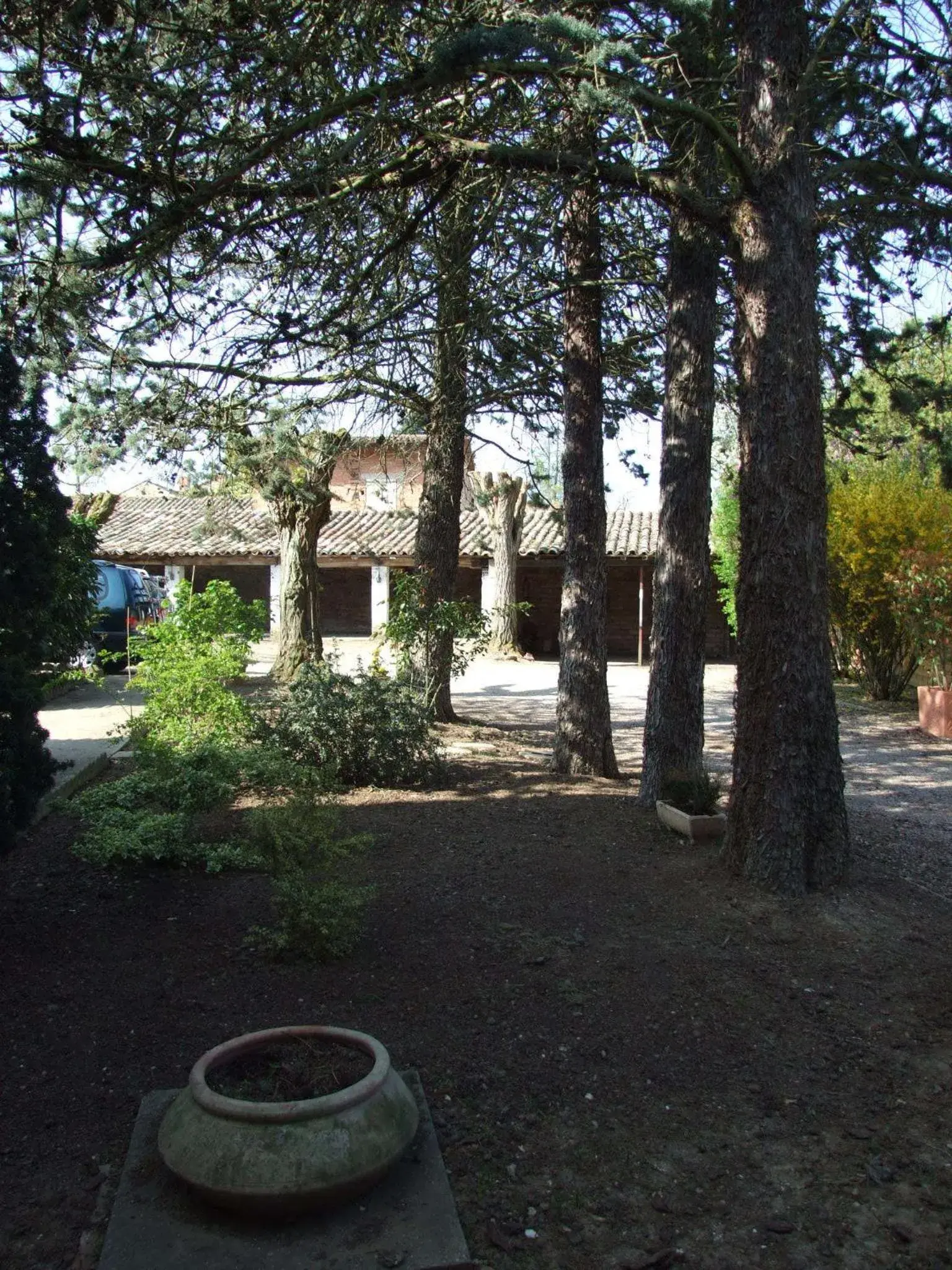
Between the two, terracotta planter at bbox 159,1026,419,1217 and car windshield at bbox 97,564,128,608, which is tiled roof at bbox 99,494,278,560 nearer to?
car windshield at bbox 97,564,128,608

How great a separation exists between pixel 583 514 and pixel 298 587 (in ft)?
27.1

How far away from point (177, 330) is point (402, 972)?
181 inches

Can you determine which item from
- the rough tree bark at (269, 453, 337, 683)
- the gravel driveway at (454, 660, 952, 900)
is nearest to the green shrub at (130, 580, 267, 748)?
the gravel driveway at (454, 660, 952, 900)

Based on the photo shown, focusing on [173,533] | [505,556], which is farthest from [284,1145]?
[173,533]

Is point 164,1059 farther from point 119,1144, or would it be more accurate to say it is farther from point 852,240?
point 852,240

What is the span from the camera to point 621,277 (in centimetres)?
853

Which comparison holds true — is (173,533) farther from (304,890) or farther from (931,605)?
(304,890)

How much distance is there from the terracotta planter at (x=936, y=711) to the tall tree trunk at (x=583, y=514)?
669 centimetres

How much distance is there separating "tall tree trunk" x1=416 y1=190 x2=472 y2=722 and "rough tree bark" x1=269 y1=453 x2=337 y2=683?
3.56m

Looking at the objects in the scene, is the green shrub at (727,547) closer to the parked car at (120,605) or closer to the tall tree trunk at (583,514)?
the parked car at (120,605)

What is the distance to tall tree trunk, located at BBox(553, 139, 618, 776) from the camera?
8.10 metres

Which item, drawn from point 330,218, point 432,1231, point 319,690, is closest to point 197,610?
point 319,690

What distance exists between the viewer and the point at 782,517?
Answer: 16.7 feet

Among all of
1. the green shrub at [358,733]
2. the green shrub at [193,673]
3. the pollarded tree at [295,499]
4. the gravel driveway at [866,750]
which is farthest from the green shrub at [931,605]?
the green shrub at [193,673]
